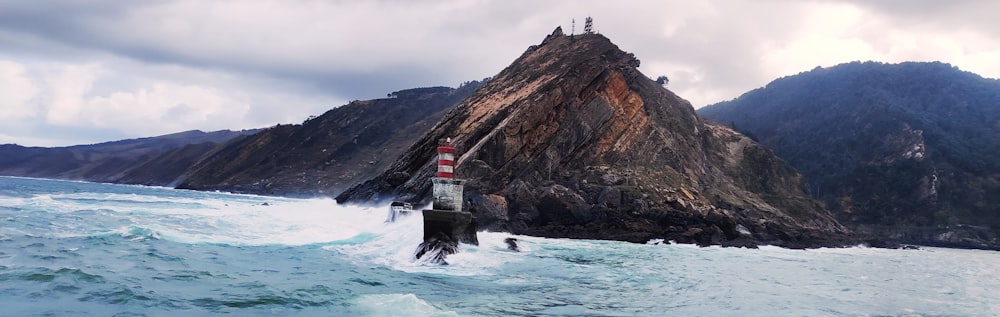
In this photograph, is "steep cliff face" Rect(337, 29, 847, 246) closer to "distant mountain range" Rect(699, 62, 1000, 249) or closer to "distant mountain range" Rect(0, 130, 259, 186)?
"distant mountain range" Rect(699, 62, 1000, 249)

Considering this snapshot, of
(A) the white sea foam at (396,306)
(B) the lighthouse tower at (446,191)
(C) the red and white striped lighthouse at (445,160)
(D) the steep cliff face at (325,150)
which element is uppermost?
(D) the steep cliff face at (325,150)

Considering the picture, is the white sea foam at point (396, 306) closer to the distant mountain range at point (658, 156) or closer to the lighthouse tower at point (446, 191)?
the lighthouse tower at point (446, 191)

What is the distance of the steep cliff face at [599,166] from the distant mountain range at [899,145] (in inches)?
712

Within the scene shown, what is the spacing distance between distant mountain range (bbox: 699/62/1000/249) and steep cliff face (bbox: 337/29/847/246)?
59.4 feet

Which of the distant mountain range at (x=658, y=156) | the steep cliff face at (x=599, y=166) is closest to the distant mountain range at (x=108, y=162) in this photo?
the distant mountain range at (x=658, y=156)

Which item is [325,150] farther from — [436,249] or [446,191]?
[436,249]

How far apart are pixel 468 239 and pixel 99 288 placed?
10.3m

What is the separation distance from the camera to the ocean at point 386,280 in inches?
366

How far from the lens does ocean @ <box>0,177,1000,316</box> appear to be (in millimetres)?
9289

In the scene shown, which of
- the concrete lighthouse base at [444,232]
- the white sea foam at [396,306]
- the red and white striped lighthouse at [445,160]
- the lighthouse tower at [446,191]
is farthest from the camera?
the red and white striped lighthouse at [445,160]

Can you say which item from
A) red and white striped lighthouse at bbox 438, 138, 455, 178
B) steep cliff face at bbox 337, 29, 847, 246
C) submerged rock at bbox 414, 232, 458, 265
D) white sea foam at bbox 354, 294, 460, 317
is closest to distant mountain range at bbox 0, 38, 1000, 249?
steep cliff face at bbox 337, 29, 847, 246

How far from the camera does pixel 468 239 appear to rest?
18688mm

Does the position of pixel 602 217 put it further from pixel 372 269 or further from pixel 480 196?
pixel 372 269

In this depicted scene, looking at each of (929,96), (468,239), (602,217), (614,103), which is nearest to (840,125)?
(929,96)
